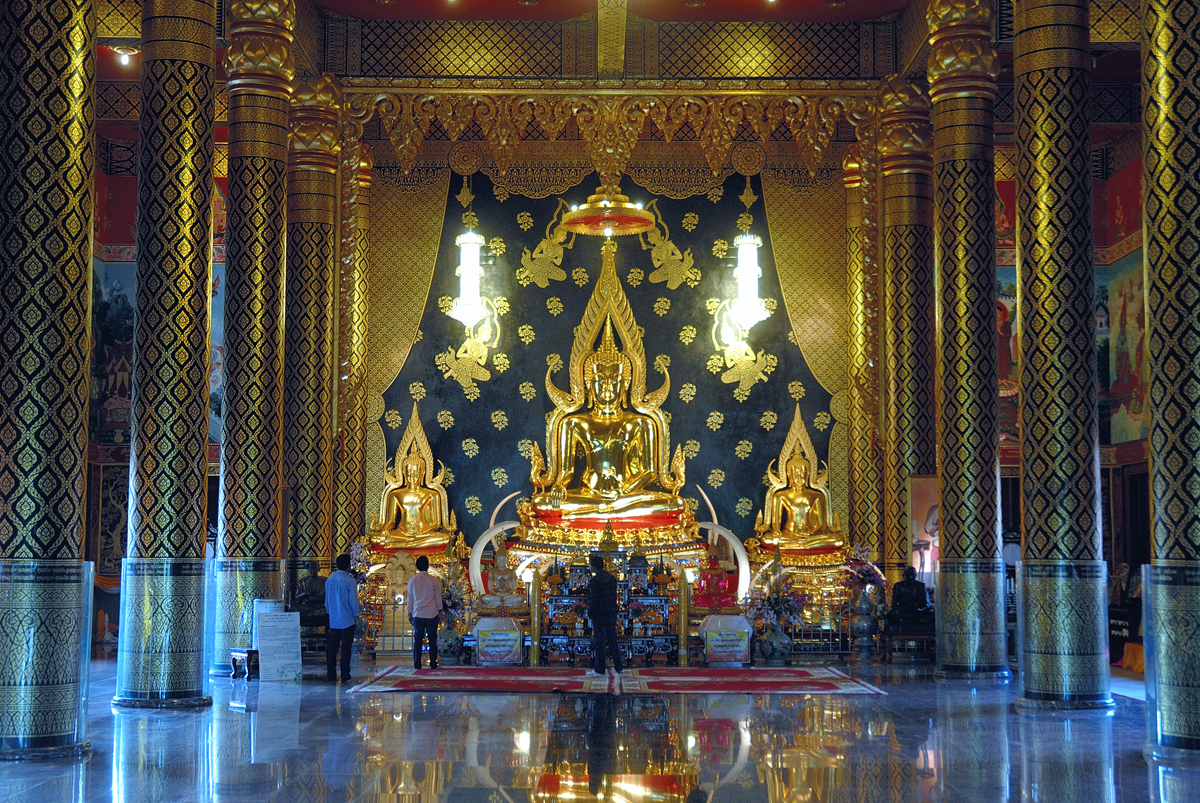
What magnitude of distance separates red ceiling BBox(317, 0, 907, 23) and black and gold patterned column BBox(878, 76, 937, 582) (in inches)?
36.1

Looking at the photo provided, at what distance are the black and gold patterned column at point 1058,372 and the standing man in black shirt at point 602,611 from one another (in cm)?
329

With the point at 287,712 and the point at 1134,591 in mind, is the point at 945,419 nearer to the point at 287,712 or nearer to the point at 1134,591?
the point at 1134,591

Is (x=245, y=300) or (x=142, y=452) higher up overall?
(x=245, y=300)

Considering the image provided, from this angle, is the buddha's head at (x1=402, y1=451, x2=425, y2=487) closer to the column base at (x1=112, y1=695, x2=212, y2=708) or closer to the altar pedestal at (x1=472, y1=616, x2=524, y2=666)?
the altar pedestal at (x1=472, y1=616, x2=524, y2=666)

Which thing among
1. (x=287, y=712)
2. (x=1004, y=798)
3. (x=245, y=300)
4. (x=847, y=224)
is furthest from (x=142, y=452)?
(x=847, y=224)

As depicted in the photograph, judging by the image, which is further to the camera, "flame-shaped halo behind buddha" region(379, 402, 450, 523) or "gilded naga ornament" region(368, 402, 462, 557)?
"flame-shaped halo behind buddha" region(379, 402, 450, 523)

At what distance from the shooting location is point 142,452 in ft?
29.3

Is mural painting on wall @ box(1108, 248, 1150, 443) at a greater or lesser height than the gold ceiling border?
lesser

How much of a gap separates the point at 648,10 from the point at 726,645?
21.5 feet

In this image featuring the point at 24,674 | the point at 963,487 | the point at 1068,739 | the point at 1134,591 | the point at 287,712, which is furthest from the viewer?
the point at 1134,591

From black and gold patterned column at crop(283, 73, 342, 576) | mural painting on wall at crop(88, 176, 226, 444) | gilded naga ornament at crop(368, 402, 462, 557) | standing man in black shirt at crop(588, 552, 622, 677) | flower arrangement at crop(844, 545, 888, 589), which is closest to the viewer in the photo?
standing man in black shirt at crop(588, 552, 622, 677)

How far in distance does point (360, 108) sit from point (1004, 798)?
10720 millimetres

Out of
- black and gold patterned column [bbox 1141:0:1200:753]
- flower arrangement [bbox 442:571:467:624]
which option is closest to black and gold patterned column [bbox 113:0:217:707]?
flower arrangement [bbox 442:571:467:624]

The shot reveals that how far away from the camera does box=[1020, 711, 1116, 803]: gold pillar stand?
19.0 feet
